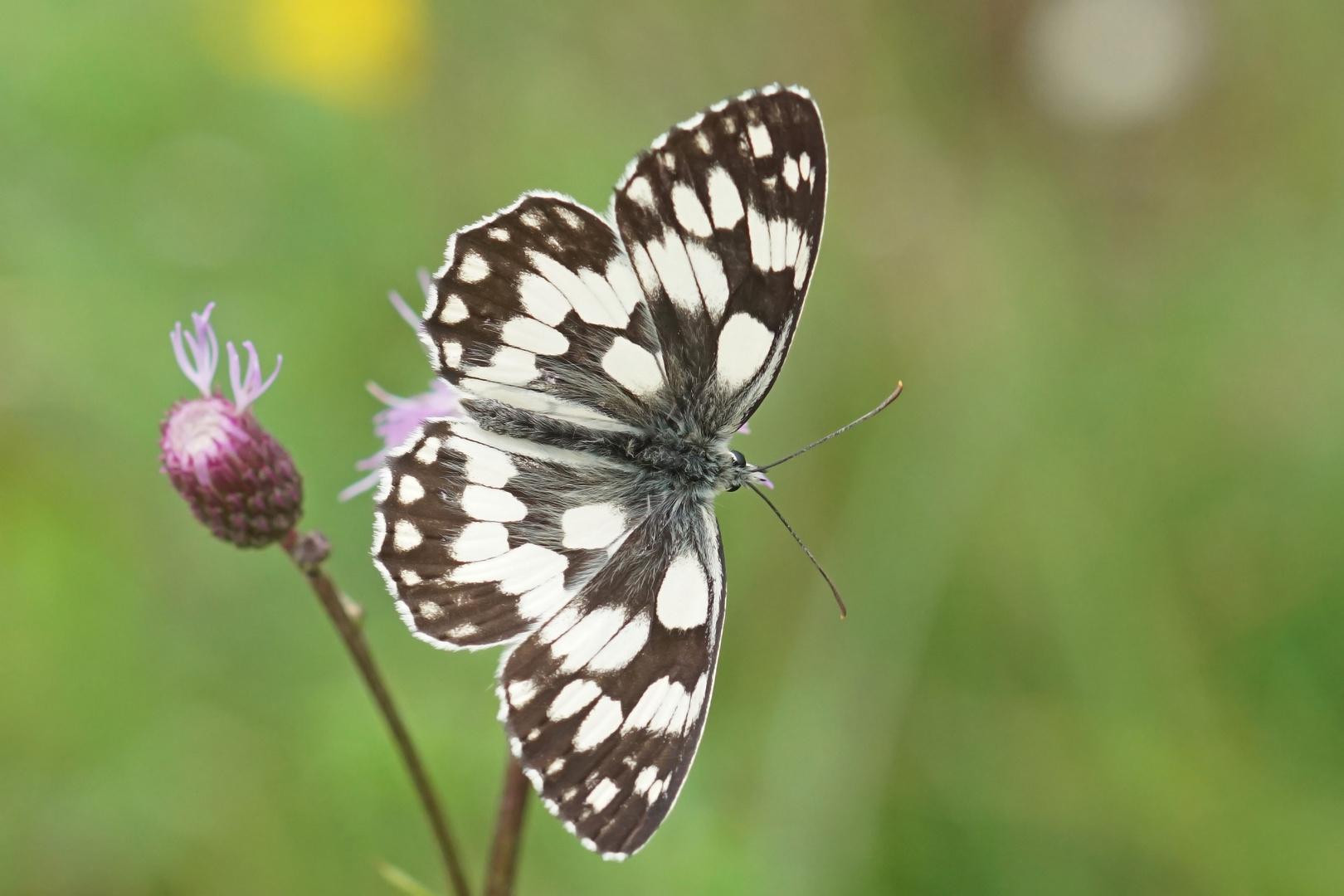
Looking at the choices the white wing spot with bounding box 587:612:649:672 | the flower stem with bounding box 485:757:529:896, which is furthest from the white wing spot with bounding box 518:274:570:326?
the flower stem with bounding box 485:757:529:896

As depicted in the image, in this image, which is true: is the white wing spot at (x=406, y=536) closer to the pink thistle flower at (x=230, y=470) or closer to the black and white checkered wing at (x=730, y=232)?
the pink thistle flower at (x=230, y=470)

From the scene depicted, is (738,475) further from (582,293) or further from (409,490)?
(409,490)

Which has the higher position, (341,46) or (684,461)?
(341,46)

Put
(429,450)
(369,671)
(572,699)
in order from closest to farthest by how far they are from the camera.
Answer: (369,671) < (572,699) < (429,450)

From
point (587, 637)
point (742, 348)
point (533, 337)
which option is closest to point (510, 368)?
point (533, 337)

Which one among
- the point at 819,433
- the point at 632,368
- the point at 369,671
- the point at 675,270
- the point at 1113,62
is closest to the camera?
the point at 369,671

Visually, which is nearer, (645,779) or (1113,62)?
(645,779)

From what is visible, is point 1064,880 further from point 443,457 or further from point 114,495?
point 114,495

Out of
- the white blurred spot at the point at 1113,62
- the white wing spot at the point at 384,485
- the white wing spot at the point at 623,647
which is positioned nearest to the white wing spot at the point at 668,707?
the white wing spot at the point at 623,647
